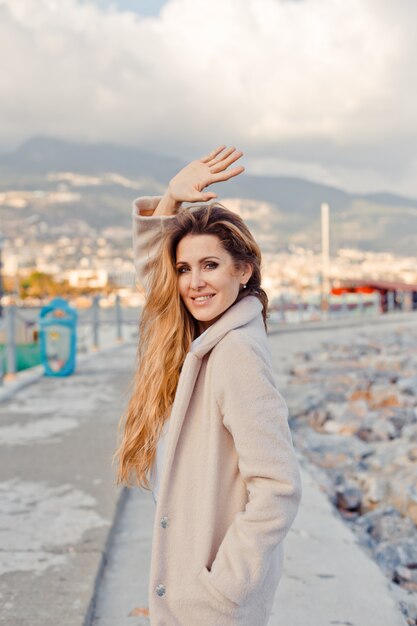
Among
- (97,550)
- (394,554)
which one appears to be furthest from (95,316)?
(97,550)

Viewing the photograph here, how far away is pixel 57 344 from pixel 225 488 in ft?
24.2

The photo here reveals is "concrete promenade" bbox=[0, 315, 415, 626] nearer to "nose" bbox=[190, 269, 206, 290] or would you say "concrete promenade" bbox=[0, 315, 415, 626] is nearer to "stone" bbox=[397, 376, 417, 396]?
"nose" bbox=[190, 269, 206, 290]

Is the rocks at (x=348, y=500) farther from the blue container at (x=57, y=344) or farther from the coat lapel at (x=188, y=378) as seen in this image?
the blue container at (x=57, y=344)

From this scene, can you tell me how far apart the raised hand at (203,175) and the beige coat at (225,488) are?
41 cm

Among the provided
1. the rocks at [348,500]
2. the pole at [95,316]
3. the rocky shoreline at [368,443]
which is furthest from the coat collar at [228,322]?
the pole at [95,316]

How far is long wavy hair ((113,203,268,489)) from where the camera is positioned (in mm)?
1724

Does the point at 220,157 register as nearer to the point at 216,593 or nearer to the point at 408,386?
the point at 216,593

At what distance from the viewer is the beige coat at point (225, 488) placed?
4.84 feet

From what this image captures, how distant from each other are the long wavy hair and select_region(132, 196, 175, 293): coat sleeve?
0.28 meters

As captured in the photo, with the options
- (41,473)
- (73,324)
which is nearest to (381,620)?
(41,473)

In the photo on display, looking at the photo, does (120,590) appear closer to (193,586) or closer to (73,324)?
(193,586)

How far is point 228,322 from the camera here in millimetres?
1626

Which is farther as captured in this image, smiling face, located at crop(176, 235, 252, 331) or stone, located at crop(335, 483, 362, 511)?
stone, located at crop(335, 483, 362, 511)

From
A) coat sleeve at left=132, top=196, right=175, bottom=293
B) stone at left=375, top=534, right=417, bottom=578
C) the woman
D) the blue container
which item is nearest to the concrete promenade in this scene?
stone at left=375, top=534, right=417, bottom=578
